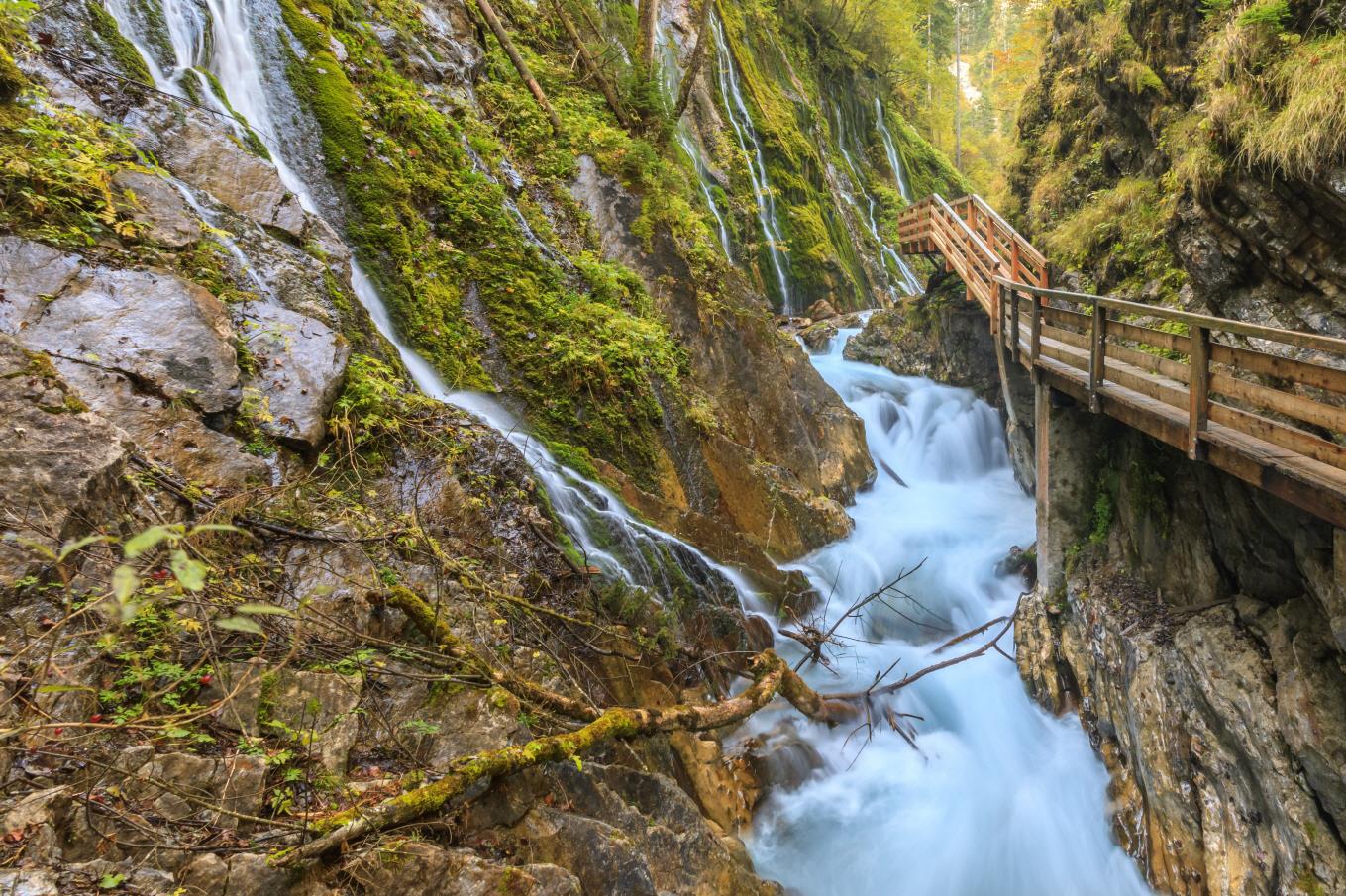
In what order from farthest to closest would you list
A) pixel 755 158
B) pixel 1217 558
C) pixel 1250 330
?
pixel 755 158 < pixel 1217 558 < pixel 1250 330

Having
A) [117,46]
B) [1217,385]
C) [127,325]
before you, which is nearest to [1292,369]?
[1217,385]

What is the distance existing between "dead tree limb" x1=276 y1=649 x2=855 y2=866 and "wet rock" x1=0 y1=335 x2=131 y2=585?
163 cm

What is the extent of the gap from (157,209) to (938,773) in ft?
26.3

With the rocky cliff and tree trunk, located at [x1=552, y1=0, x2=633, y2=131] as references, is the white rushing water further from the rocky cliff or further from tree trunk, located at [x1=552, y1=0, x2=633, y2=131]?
tree trunk, located at [x1=552, y1=0, x2=633, y2=131]

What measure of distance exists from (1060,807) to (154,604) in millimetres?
6966

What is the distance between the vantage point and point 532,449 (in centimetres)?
596

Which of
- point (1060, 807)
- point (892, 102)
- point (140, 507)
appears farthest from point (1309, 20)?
point (892, 102)

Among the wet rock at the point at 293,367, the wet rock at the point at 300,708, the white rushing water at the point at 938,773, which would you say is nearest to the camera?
the wet rock at the point at 300,708

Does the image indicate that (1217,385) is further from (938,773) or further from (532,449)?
(532,449)

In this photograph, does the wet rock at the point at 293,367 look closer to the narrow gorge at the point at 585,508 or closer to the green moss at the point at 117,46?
the narrow gorge at the point at 585,508

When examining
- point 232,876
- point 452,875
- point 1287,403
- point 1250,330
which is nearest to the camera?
point 232,876

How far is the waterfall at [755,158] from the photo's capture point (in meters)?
15.2

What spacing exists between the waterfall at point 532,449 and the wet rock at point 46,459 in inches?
107

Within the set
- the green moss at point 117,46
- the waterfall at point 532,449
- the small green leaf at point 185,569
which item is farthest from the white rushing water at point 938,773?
the green moss at point 117,46
